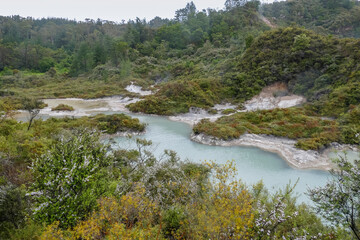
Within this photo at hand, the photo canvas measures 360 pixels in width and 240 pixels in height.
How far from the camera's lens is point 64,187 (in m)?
7.84

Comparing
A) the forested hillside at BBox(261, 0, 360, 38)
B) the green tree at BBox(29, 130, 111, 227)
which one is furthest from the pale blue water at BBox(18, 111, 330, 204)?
the forested hillside at BBox(261, 0, 360, 38)

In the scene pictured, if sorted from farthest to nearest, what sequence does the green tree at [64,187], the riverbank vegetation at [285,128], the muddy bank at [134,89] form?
the muddy bank at [134,89], the riverbank vegetation at [285,128], the green tree at [64,187]

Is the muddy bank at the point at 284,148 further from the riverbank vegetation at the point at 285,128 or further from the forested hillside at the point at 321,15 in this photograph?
the forested hillside at the point at 321,15

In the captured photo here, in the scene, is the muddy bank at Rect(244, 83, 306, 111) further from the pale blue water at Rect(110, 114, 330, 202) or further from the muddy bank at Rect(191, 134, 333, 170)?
the pale blue water at Rect(110, 114, 330, 202)

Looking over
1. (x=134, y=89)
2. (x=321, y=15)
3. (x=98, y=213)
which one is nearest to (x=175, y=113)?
(x=134, y=89)

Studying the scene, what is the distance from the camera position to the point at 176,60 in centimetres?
7056

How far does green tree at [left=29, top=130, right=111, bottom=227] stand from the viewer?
761 cm

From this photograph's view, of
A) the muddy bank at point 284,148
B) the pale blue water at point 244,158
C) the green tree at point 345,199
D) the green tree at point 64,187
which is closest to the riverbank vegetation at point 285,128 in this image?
the muddy bank at point 284,148

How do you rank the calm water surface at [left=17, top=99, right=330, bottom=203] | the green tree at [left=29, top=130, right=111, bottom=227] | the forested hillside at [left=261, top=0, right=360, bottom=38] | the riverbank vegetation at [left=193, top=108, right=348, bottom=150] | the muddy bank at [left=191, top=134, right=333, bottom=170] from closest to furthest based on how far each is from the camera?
1. the green tree at [left=29, top=130, right=111, bottom=227]
2. the calm water surface at [left=17, top=99, right=330, bottom=203]
3. the muddy bank at [left=191, top=134, right=333, bottom=170]
4. the riverbank vegetation at [left=193, top=108, right=348, bottom=150]
5. the forested hillside at [left=261, top=0, right=360, bottom=38]

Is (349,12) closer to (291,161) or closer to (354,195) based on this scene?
(291,161)

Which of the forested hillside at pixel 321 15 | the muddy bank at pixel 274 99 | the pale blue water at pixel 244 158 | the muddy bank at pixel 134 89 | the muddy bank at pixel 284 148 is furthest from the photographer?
the forested hillside at pixel 321 15

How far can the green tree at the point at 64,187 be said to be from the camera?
7609 mm

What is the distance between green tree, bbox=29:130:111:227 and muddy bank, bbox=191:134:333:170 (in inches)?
706

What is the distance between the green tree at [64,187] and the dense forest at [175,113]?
0.05 m
